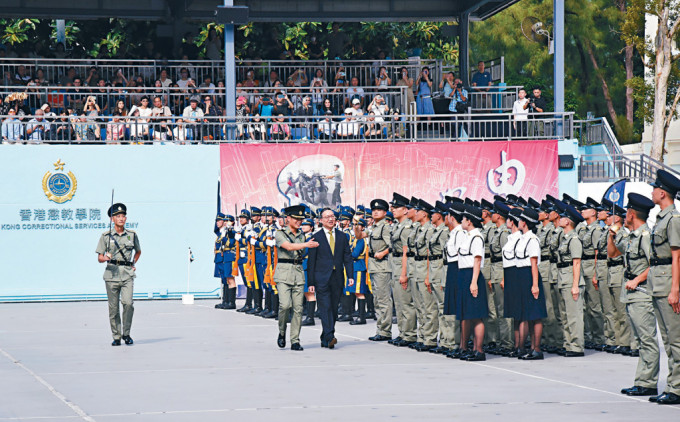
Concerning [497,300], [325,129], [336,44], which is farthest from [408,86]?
[497,300]

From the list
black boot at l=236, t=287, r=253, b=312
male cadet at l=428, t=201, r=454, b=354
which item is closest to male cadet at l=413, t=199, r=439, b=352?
male cadet at l=428, t=201, r=454, b=354

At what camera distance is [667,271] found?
1015cm

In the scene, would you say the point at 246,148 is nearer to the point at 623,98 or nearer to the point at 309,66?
the point at 309,66

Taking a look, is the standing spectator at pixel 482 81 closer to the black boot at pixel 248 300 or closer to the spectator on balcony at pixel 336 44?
the spectator on balcony at pixel 336 44

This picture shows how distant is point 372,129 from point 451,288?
12.7 metres

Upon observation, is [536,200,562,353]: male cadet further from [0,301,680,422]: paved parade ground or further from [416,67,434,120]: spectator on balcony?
[416,67,434,120]: spectator on balcony

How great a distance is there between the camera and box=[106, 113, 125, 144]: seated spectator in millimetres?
24328

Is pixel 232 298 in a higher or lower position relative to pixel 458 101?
lower

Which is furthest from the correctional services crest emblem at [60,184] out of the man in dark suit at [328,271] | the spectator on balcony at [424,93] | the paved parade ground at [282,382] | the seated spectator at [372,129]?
the man in dark suit at [328,271]

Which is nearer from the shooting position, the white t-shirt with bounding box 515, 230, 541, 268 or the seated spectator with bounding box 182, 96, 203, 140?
the white t-shirt with bounding box 515, 230, 541, 268

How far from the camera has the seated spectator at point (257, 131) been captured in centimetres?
2523

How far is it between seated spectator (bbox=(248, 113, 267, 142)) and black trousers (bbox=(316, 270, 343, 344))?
10.4 meters

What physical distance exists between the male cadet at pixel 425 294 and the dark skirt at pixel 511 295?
1.19 meters

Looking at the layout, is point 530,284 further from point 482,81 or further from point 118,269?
point 482,81
